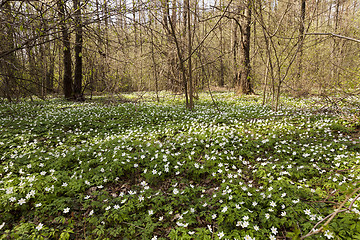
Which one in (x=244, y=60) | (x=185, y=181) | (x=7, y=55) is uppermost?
(x=244, y=60)

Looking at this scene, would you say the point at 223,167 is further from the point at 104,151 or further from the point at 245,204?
the point at 104,151

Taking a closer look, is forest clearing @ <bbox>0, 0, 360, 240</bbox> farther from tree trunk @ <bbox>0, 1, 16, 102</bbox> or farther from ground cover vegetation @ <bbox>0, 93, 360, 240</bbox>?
tree trunk @ <bbox>0, 1, 16, 102</bbox>

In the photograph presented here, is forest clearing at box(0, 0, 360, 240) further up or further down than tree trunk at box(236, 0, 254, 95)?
further down

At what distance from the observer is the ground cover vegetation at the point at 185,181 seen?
2650 millimetres

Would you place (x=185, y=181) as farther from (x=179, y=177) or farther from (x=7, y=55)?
(x=7, y=55)

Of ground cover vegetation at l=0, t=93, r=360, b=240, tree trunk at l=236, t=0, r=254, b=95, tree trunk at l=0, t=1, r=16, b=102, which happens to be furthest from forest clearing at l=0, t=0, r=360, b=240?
tree trunk at l=236, t=0, r=254, b=95

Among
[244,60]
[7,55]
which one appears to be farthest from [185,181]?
[244,60]

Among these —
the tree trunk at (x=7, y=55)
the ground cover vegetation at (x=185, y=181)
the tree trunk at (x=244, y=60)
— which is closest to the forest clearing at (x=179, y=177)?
the ground cover vegetation at (x=185, y=181)

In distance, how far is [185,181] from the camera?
3.81m

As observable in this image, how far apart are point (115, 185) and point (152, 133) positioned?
7.44 feet

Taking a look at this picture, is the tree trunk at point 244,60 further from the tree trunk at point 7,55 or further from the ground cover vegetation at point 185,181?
the tree trunk at point 7,55

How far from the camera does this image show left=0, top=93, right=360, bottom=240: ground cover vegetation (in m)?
2.65

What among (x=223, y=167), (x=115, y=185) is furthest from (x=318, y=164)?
(x=115, y=185)

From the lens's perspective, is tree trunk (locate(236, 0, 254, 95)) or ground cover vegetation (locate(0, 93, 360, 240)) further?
tree trunk (locate(236, 0, 254, 95))
